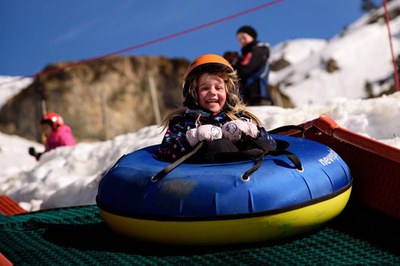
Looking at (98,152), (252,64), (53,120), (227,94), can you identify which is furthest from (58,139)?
(227,94)

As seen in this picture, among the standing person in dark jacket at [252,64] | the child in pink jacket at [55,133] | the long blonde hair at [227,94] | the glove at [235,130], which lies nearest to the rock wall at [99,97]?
the child in pink jacket at [55,133]

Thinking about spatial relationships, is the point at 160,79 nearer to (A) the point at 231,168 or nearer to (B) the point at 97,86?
(B) the point at 97,86

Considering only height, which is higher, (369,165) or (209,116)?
(209,116)

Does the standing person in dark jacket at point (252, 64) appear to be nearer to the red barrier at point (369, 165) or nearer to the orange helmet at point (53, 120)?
the orange helmet at point (53, 120)

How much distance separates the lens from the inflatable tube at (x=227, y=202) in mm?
2195

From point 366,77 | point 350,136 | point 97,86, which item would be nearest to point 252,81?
point 350,136

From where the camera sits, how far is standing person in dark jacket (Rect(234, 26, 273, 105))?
6.51m

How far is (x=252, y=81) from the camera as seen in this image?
670cm

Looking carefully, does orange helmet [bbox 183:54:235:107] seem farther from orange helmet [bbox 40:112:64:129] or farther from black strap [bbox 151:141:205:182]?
orange helmet [bbox 40:112:64:129]

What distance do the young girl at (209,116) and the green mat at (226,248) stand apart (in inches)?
18.5

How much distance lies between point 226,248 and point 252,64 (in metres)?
4.46

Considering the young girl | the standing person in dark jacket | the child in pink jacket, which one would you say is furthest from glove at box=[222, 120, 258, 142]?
the child in pink jacket

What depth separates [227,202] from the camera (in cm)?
219

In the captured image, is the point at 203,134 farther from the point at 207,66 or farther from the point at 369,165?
the point at 369,165
